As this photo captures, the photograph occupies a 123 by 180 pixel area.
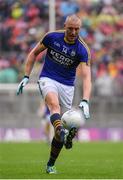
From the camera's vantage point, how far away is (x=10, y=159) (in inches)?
586

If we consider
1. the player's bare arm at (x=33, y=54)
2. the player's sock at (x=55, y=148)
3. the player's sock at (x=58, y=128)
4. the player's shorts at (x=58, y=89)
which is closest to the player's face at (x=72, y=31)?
the player's bare arm at (x=33, y=54)

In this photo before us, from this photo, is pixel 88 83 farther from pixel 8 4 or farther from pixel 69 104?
pixel 8 4

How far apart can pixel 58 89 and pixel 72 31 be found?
0.90 meters

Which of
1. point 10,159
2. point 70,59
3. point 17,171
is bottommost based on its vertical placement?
point 10,159

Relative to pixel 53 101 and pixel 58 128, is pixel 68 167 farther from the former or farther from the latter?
pixel 58 128

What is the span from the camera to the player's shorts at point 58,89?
11.0 m

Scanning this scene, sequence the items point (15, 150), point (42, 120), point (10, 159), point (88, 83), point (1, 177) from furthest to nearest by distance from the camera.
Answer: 1. point (42, 120)
2. point (15, 150)
3. point (10, 159)
4. point (88, 83)
5. point (1, 177)

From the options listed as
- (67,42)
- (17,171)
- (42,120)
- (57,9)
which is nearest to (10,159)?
(17,171)

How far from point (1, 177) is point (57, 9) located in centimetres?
1511

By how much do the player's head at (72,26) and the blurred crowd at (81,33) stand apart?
1318 cm

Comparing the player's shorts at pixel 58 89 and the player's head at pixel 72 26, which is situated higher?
the player's head at pixel 72 26

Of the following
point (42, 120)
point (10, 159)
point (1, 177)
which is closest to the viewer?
point (1, 177)

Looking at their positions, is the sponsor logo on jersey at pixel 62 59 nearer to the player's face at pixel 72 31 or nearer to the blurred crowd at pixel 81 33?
the player's face at pixel 72 31

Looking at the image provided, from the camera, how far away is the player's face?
10.7m
